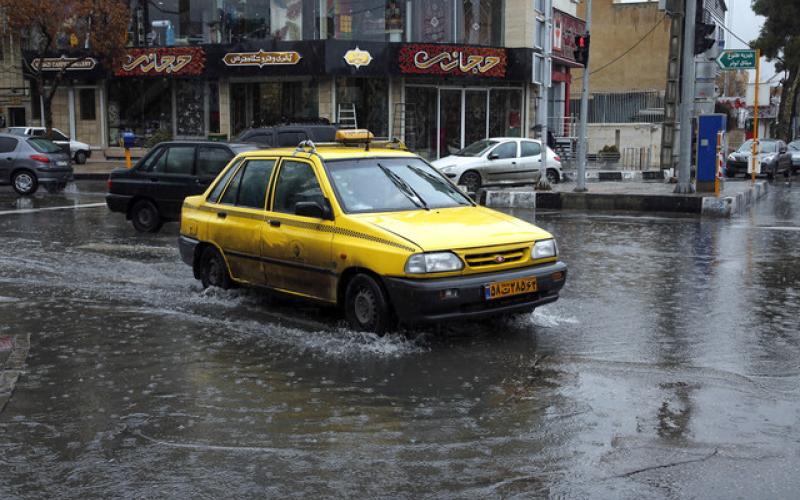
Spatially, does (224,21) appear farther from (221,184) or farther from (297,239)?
(297,239)

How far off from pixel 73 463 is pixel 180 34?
30732 millimetres

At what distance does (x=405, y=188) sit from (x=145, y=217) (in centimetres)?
819

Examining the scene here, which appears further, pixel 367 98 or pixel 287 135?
pixel 367 98

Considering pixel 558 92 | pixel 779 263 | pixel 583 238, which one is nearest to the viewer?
pixel 779 263

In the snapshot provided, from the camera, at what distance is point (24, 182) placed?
21953mm

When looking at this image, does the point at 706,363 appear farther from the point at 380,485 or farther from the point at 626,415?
the point at 380,485

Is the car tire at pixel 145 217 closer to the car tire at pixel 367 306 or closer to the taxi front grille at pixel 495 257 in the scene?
the car tire at pixel 367 306

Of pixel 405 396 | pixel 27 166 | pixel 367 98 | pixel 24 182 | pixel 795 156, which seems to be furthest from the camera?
pixel 795 156

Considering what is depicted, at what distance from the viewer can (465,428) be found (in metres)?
5.24

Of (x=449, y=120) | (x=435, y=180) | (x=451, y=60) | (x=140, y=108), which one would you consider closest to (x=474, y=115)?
(x=449, y=120)

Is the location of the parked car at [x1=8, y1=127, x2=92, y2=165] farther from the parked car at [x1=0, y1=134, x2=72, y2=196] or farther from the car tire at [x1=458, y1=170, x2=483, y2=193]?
the car tire at [x1=458, y1=170, x2=483, y2=193]

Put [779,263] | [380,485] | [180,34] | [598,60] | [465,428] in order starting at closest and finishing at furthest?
1. [380,485]
2. [465,428]
3. [779,263]
4. [180,34]
5. [598,60]

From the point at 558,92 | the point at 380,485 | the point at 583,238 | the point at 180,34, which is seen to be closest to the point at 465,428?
the point at 380,485

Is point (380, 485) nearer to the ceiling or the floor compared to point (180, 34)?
nearer to the floor
